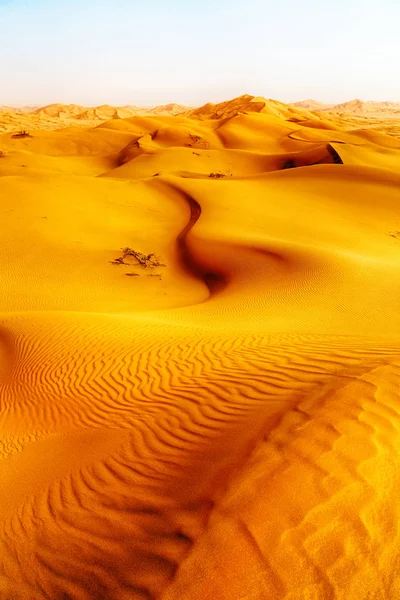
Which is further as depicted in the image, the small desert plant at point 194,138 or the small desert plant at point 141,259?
the small desert plant at point 194,138

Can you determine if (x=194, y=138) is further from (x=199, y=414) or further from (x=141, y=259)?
(x=199, y=414)

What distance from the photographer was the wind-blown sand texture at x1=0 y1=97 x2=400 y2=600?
238 centimetres

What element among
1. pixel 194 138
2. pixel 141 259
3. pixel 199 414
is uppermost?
pixel 194 138

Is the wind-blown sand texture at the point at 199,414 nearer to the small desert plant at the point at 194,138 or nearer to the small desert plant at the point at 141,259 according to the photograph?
the small desert plant at the point at 141,259

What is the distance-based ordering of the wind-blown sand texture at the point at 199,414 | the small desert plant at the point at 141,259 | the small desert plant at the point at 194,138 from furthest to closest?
the small desert plant at the point at 194,138
the small desert plant at the point at 141,259
the wind-blown sand texture at the point at 199,414

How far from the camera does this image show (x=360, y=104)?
121m

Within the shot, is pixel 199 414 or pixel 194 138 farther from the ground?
pixel 194 138

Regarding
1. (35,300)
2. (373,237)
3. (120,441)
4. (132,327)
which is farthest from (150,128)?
(120,441)

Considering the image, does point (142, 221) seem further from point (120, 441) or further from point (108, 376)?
point (120, 441)

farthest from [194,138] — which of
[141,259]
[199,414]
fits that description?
[199,414]

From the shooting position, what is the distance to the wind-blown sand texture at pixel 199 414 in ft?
7.81

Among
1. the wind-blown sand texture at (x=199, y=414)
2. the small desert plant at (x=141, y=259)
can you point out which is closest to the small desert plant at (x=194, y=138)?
the wind-blown sand texture at (x=199, y=414)

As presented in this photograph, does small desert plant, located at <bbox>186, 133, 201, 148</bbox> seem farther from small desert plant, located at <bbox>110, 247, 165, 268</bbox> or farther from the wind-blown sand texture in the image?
small desert plant, located at <bbox>110, 247, 165, 268</bbox>

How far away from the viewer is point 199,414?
4.21m
